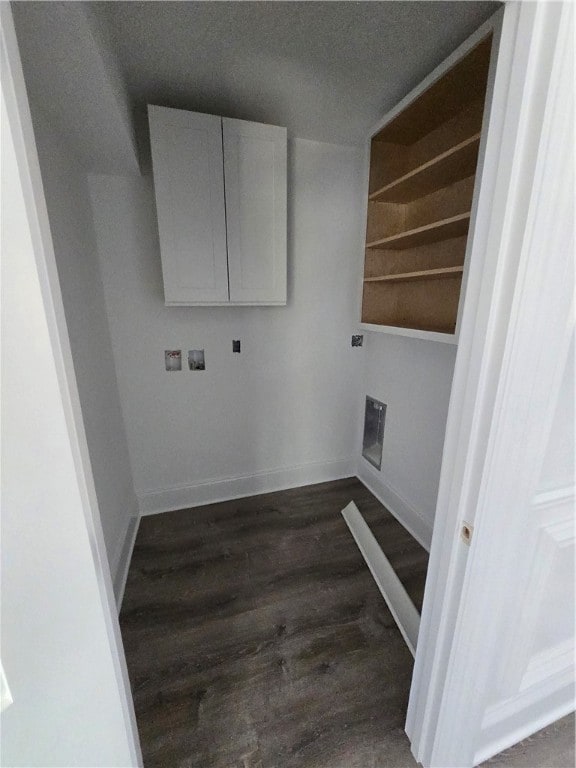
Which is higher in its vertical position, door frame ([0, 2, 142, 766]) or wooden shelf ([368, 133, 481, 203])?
wooden shelf ([368, 133, 481, 203])

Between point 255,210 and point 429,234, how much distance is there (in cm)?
96

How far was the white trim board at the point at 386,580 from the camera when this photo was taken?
1.44 meters

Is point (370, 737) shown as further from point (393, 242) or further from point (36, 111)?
point (36, 111)

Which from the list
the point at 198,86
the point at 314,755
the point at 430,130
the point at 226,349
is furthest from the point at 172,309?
the point at 314,755

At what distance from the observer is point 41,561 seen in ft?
1.77

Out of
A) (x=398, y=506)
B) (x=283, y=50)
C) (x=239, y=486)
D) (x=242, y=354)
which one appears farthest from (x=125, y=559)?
(x=283, y=50)

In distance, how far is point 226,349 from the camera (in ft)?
7.06

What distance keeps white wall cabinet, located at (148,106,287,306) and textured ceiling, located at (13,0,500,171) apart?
0.49 ft

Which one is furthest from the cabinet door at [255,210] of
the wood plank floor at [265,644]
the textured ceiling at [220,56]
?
the wood plank floor at [265,644]

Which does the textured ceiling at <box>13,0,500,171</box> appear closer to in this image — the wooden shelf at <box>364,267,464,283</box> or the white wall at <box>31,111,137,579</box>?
the white wall at <box>31,111,137,579</box>

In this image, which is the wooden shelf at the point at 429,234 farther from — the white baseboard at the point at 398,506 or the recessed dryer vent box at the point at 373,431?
the white baseboard at the point at 398,506

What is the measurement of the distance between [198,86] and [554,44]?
1576mm

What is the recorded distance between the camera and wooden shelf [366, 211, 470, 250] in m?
1.39

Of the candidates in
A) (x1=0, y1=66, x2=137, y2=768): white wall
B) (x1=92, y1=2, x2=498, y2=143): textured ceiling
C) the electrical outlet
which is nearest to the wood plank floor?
(x1=0, y1=66, x2=137, y2=768): white wall
